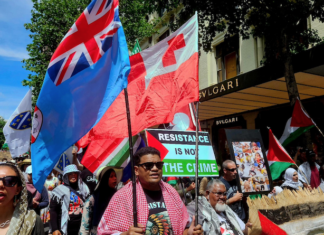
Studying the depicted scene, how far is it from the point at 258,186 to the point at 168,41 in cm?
265

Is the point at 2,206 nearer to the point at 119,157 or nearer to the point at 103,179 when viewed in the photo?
the point at 103,179

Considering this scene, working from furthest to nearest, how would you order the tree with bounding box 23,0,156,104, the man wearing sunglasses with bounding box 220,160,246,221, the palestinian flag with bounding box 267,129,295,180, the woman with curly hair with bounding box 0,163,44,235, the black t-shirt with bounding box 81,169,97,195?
the tree with bounding box 23,0,156,104
the black t-shirt with bounding box 81,169,97,195
the palestinian flag with bounding box 267,129,295,180
the man wearing sunglasses with bounding box 220,160,246,221
the woman with curly hair with bounding box 0,163,44,235

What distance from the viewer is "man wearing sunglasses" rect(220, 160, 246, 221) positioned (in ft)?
13.6

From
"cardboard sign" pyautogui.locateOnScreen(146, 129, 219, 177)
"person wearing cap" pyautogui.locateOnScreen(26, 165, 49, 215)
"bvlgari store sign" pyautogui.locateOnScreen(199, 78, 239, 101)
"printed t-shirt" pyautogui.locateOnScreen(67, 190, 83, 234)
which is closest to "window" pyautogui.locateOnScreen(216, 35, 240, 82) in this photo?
"bvlgari store sign" pyautogui.locateOnScreen(199, 78, 239, 101)

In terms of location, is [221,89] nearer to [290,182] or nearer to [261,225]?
[290,182]

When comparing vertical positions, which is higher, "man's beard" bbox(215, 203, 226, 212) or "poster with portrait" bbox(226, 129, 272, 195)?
"poster with portrait" bbox(226, 129, 272, 195)

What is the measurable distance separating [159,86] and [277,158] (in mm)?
2706

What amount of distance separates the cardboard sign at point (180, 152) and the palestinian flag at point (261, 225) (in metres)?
1.02

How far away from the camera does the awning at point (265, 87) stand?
847cm

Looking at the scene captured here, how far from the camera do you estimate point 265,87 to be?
35.7 ft

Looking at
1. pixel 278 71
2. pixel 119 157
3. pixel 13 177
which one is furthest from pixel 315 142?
pixel 13 177

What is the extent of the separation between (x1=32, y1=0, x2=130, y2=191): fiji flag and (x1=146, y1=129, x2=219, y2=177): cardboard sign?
59.1 inches

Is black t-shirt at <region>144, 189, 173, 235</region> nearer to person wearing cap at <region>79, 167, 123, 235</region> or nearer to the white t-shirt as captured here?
the white t-shirt

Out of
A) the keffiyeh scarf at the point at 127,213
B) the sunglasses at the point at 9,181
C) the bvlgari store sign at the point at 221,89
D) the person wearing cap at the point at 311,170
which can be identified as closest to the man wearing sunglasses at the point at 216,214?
the keffiyeh scarf at the point at 127,213
